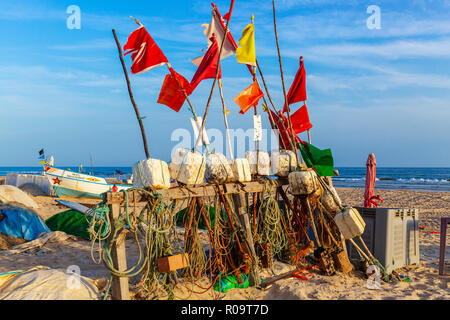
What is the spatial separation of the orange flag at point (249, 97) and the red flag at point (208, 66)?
683mm

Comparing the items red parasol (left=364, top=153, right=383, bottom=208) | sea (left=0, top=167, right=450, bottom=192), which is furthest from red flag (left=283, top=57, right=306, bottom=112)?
sea (left=0, top=167, right=450, bottom=192)

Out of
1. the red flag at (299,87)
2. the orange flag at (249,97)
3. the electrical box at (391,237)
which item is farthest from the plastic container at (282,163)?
the electrical box at (391,237)

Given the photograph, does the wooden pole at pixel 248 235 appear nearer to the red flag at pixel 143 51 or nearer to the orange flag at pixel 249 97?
the orange flag at pixel 249 97

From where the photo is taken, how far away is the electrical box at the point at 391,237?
5.66 meters

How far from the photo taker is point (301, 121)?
6461 millimetres

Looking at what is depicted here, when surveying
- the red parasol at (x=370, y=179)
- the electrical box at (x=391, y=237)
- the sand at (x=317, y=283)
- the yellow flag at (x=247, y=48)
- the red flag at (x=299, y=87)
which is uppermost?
the yellow flag at (x=247, y=48)

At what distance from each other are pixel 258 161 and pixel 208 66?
164cm

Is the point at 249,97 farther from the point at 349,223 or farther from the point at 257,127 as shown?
the point at 349,223

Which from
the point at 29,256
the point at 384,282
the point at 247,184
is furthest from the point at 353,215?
the point at 29,256

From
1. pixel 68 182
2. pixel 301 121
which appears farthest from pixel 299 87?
pixel 68 182

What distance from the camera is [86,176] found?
2133 cm
